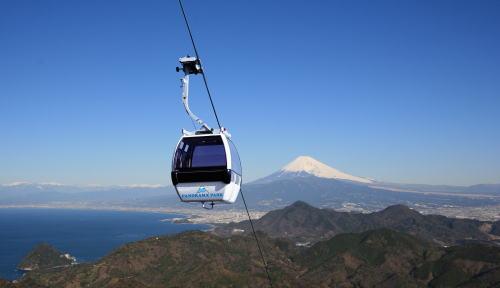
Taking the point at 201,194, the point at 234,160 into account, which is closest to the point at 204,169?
the point at 201,194

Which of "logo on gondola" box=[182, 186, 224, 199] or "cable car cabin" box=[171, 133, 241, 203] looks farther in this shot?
"logo on gondola" box=[182, 186, 224, 199]

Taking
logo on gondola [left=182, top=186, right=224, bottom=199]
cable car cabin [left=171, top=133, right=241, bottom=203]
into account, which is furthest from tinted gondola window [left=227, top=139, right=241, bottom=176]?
logo on gondola [left=182, top=186, right=224, bottom=199]

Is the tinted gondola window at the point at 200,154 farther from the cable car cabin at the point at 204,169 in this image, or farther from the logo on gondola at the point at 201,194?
the logo on gondola at the point at 201,194

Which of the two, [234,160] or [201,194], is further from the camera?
[234,160]

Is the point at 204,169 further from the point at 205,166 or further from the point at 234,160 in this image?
the point at 234,160

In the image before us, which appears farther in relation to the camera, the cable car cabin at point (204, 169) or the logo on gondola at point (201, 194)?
the logo on gondola at point (201, 194)

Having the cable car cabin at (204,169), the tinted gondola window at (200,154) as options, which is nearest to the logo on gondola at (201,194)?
the cable car cabin at (204,169)

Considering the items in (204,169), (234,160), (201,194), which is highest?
(234,160)

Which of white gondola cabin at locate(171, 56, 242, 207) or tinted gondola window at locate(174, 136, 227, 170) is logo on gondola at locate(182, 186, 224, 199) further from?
tinted gondola window at locate(174, 136, 227, 170)
